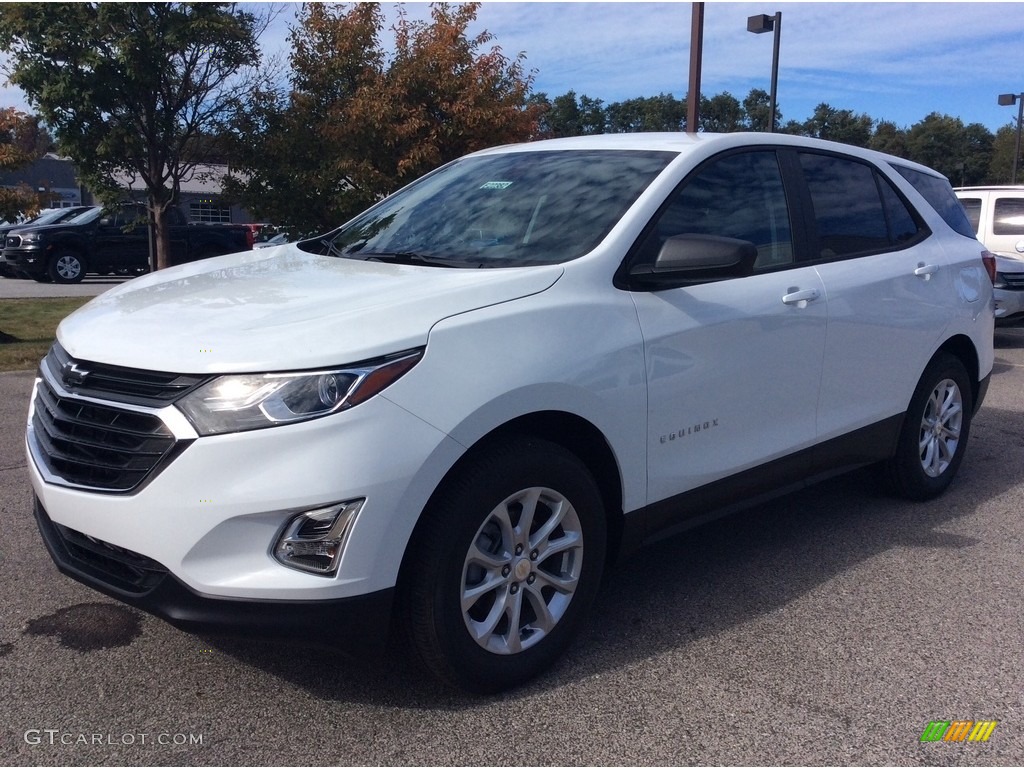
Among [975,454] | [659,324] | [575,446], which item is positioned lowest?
[975,454]

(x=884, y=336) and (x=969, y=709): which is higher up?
(x=884, y=336)

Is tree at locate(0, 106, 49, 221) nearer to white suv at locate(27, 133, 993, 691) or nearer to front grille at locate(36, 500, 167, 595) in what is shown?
white suv at locate(27, 133, 993, 691)

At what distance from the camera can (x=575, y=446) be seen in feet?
11.1

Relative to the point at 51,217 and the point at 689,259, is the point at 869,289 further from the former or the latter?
the point at 51,217

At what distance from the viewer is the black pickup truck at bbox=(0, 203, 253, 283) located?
20.2m

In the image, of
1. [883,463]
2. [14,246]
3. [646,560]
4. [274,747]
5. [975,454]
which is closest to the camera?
[274,747]

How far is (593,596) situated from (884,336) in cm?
217

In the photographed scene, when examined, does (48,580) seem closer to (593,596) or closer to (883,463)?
(593,596)

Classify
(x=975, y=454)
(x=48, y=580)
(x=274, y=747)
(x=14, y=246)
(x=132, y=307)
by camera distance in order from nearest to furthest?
(x=274, y=747), (x=132, y=307), (x=48, y=580), (x=975, y=454), (x=14, y=246)

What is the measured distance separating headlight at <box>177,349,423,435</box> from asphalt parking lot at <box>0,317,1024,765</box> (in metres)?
0.71

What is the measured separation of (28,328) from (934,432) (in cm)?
1036

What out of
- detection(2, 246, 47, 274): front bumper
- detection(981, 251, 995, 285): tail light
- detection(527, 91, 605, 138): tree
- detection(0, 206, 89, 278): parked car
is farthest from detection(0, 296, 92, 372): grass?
detection(527, 91, 605, 138): tree

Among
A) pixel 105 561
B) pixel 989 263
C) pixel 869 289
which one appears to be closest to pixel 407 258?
pixel 105 561

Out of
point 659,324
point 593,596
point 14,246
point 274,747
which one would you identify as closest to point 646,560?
point 593,596
